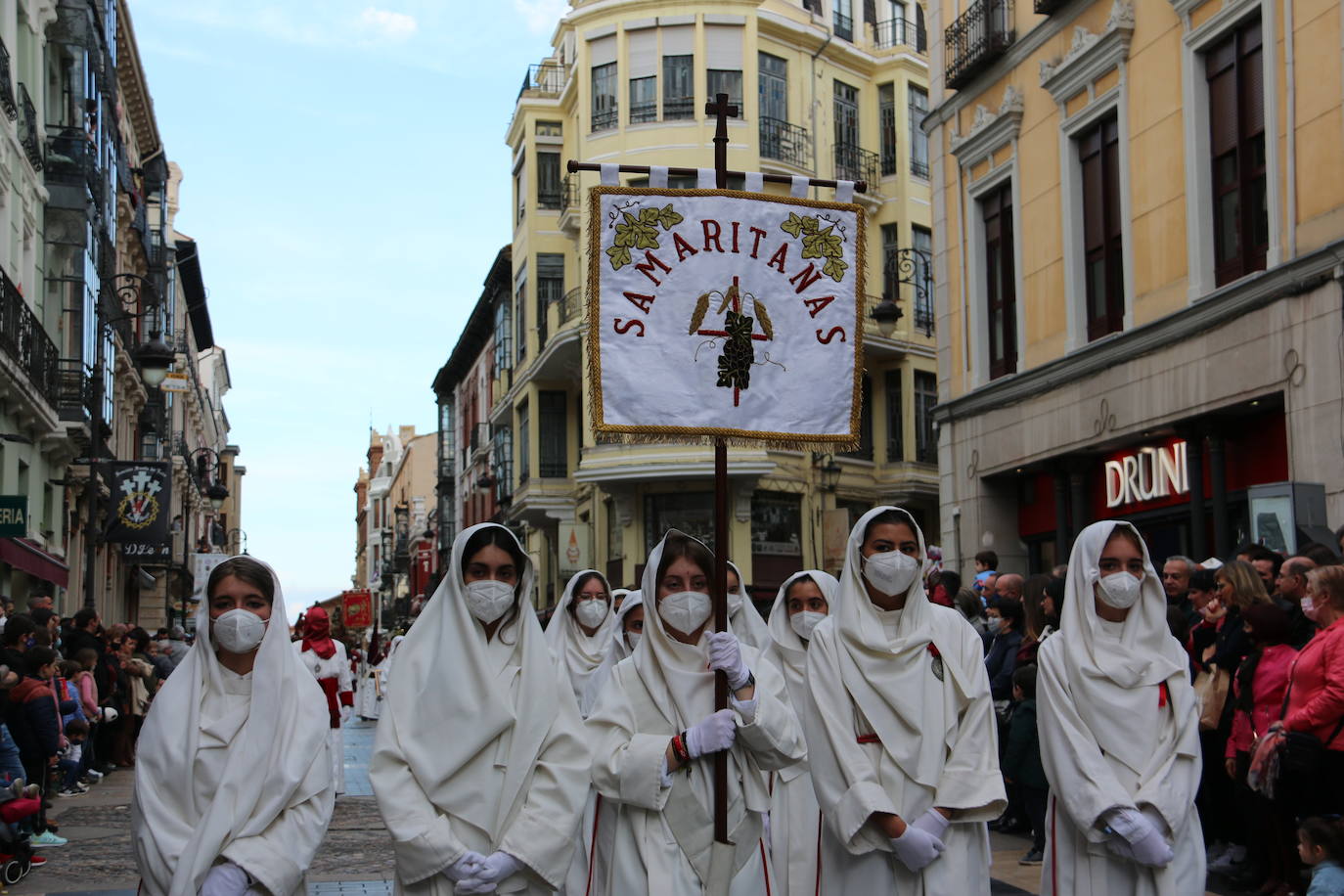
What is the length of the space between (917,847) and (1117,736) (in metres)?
1.13

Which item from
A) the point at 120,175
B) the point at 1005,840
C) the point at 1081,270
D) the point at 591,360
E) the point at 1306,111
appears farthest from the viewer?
the point at 120,175

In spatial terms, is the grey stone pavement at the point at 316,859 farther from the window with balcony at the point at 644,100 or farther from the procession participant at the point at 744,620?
the window with balcony at the point at 644,100

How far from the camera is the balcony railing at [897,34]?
4078 centimetres

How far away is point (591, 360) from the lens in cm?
691

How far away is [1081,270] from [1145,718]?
1565 centimetres

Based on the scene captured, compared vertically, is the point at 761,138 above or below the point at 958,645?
above

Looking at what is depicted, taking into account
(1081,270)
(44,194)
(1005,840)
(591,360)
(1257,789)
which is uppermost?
(44,194)

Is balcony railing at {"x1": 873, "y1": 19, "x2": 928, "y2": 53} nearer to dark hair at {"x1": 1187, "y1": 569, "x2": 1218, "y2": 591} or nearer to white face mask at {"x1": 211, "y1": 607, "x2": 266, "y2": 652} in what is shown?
dark hair at {"x1": 1187, "y1": 569, "x2": 1218, "y2": 591}

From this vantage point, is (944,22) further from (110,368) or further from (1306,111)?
(110,368)

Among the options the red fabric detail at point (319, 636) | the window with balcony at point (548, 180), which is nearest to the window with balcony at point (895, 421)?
the window with balcony at point (548, 180)

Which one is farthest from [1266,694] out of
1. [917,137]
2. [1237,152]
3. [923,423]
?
[917,137]

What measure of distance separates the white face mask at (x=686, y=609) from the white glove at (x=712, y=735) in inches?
16.0

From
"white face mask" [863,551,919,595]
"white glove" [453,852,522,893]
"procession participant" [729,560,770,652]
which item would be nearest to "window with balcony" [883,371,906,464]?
"procession participant" [729,560,770,652]

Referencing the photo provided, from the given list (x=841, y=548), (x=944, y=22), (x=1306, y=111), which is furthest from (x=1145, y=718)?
(x=841, y=548)
